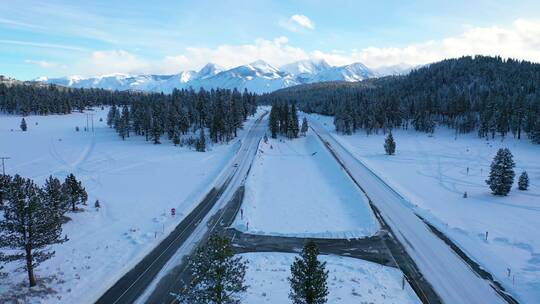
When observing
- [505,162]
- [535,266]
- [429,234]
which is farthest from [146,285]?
[505,162]

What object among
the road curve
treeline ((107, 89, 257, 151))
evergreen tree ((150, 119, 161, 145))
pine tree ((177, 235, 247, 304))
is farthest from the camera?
treeline ((107, 89, 257, 151))

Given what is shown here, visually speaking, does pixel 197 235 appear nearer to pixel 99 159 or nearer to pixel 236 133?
pixel 99 159

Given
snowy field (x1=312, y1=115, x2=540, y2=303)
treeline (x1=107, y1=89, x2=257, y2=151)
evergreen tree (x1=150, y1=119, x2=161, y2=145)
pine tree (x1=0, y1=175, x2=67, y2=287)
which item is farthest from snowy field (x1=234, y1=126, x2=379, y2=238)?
evergreen tree (x1=150, y1=119, x2=161, y2=145)

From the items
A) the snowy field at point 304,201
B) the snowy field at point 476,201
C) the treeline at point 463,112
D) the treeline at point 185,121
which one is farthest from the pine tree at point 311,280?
the treeline at point 463,112

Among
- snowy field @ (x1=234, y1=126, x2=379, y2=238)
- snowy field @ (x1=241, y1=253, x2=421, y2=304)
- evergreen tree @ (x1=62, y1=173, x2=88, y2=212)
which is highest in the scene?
evergreen tree @ (x1=62, y1=173, x2=88, y2=212)

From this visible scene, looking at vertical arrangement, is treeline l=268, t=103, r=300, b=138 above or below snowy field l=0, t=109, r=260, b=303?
above

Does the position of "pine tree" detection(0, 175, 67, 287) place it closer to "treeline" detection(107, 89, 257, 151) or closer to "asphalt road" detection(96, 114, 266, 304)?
"asphalt road" detection(96, 114, 266, 304)
